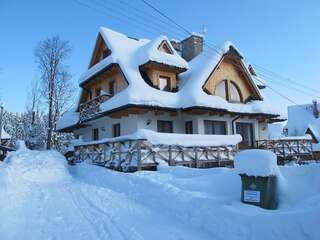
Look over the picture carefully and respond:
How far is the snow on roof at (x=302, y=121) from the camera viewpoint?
139ft

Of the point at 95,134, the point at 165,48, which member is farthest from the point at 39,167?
the point at 165,48

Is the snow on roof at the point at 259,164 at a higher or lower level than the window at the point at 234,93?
lower

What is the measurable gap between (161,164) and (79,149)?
740cm

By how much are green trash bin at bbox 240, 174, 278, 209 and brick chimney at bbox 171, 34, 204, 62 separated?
19268mm

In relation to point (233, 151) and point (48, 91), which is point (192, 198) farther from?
point (48, 91)

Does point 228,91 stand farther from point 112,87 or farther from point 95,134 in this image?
point 95,134

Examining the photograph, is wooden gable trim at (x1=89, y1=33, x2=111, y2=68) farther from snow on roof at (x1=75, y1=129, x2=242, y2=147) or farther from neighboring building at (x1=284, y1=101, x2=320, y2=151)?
neighboring building at (x1=284, y1=101, x2=320, y2=151)

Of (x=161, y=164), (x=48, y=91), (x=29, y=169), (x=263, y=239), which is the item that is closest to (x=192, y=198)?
(x=263, y=239)

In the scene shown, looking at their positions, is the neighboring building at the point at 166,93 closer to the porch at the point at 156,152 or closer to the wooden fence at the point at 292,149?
the wooden fence at the point at 292,149

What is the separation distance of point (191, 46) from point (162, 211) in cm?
1994

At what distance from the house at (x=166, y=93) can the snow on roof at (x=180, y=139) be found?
255 centimetres

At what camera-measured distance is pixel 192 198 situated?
673 cm

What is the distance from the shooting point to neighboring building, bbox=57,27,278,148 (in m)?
17.4

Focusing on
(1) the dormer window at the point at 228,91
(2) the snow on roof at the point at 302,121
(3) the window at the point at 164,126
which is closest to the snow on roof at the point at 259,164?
(3) the window at the point at 164,126
